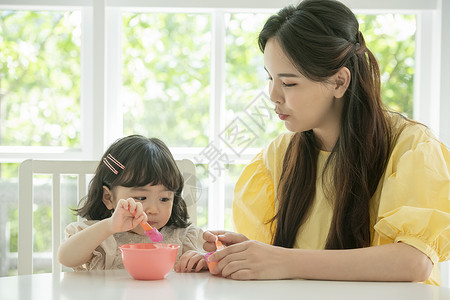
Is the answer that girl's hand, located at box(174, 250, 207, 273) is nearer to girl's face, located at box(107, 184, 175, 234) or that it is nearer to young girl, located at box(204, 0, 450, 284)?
young girl, located at box(204, 0, 450, 284)

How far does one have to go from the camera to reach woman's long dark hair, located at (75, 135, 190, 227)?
4.57ft

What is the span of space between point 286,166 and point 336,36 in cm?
39

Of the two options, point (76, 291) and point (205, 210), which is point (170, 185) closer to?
point (76, 291)

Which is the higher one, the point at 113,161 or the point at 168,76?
the point at 168,76

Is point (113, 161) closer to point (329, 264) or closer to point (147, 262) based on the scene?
point (147, 262)

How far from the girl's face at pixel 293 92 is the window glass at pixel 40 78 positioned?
1361 millimetres

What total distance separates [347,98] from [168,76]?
1230mm

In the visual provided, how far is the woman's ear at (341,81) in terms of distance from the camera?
4.31 ft

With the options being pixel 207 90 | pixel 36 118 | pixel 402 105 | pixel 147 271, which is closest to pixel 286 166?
pixel 147 271

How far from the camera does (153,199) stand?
4.56ft

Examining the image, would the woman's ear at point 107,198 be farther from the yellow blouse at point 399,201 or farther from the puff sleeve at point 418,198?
the puff sleeve at point 418,198

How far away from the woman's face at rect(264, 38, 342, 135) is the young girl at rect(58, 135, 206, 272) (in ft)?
1.16

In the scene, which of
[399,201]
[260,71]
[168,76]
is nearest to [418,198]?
[399,201]

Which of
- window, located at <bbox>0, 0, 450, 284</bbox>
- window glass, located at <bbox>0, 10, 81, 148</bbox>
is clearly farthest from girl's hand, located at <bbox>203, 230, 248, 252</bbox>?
window glass, located at <bbox>0, 10, 81, 148</bbox>
